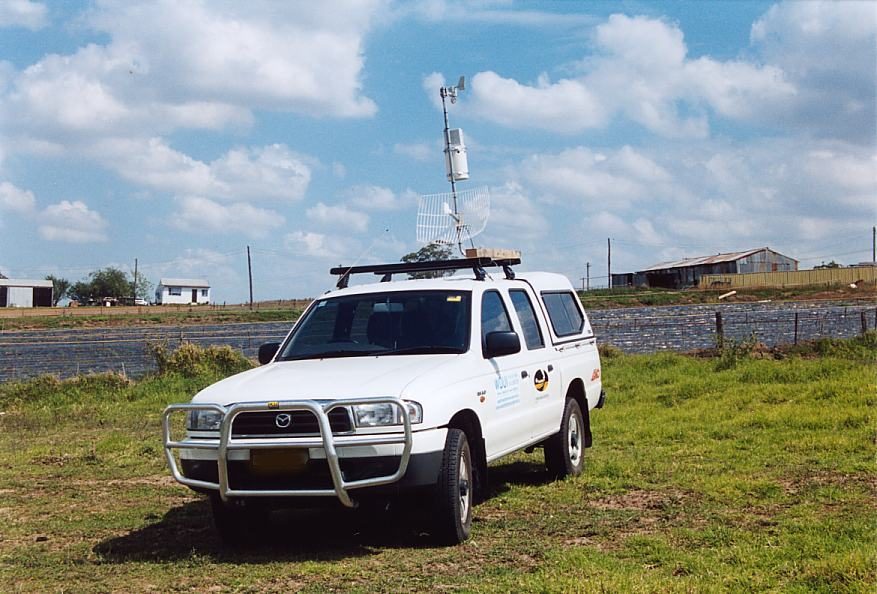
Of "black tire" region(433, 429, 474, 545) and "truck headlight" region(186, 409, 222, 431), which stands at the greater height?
"truck headlight" region(186, 409, 222, 431)

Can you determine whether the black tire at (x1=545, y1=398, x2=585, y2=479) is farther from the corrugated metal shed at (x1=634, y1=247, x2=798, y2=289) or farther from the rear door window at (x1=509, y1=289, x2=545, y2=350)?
the corrugated metal shed at (x1=634, y1=247, x2=798, y2=289)

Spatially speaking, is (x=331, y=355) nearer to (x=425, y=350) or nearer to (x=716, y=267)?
(x=425, y=350)

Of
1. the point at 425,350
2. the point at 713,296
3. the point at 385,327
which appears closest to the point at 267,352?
the point at 385,327

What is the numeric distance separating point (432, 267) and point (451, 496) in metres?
2.85

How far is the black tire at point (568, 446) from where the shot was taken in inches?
374

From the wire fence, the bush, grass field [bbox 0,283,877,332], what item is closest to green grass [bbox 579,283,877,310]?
grass field [bbox 0,283,877,332]

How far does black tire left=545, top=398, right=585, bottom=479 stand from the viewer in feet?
31.1

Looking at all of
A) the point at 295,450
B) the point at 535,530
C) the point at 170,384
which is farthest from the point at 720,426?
the point at 170,384

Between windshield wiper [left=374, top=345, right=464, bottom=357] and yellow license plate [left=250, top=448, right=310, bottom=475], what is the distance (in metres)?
1.53

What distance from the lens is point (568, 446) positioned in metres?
9.66

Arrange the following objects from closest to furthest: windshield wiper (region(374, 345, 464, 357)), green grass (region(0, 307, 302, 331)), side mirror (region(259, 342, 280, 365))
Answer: windshield wiper (region(374, 345, 464, 357)), side mirror (region(259, 342, 280, 365)), green grass (region(0, 307, 302, 331))

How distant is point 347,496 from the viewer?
256 inches

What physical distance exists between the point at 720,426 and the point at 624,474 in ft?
11.1

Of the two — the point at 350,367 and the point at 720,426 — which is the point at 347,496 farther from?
the point at 720,426
